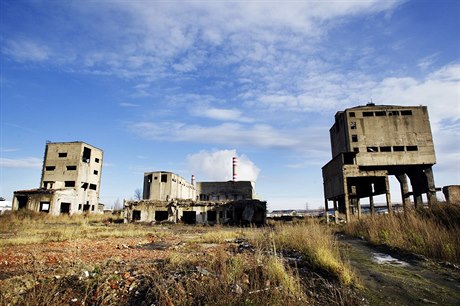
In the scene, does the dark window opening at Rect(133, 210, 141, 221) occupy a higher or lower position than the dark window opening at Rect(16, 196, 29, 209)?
lower

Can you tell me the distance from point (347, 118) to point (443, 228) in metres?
22.9

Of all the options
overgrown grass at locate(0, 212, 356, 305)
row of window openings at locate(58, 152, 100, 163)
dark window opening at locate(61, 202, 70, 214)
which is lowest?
overgrown grass at locate(0, 212, 356, 305)

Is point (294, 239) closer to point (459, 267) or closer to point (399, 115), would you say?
point (459, 267)

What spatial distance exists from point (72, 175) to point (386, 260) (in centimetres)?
4454

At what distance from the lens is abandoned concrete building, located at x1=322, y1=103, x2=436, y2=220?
2731 cm

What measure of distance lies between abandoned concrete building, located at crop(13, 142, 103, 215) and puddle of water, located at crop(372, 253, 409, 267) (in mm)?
38815

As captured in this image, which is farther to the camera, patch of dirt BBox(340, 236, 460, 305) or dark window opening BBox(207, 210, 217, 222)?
dark window opening BBox(207, 210, 217, 222)

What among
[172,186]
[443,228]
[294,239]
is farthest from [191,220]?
[443,228]

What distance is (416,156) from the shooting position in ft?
89.9

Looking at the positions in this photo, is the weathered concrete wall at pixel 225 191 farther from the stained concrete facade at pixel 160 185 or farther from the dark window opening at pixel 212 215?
the dark window opening at pixel 212 215

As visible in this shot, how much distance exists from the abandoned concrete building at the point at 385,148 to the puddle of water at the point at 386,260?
61.1 feet

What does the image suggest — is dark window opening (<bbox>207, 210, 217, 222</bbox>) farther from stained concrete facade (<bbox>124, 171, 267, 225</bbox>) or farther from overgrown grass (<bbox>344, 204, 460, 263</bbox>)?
overgrown grass (<bbox>344, 204, 460, 263</bbox>)

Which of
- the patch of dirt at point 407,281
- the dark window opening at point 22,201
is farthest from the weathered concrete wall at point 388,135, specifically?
the dark window opening at point 22,201

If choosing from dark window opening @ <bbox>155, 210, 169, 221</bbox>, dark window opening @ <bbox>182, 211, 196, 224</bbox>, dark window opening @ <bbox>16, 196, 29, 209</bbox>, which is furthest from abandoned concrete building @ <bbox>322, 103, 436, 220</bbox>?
dark window opening @ <bbox>16, 196, 29, 209</bbox>
